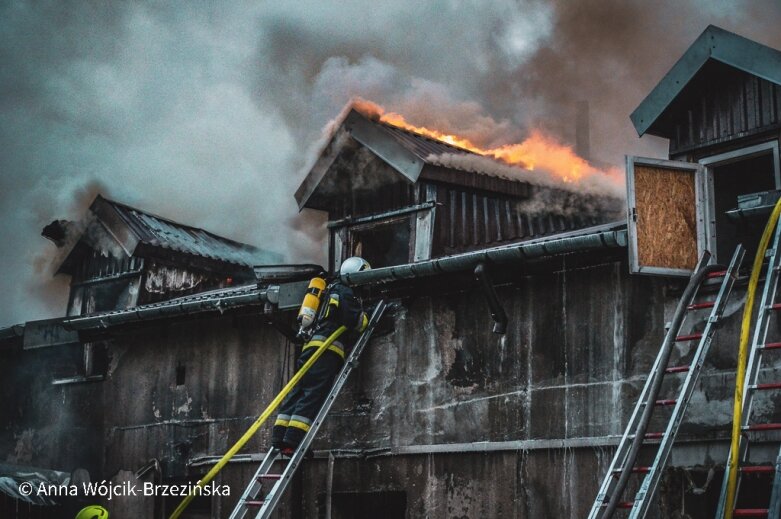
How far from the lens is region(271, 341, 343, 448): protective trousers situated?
38.4ft

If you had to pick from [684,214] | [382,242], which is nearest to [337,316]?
[382,242]

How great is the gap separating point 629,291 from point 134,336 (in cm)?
761

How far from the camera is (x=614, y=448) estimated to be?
10.1 meters

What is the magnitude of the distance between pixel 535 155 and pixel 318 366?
13.9 feet

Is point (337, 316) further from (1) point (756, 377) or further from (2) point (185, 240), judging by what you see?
(2) point (185, 240)

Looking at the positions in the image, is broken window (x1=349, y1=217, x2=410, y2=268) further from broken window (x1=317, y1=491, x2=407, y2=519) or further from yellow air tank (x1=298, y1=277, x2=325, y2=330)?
broken window (x1=317, y1=491, x2=407, y2=519)

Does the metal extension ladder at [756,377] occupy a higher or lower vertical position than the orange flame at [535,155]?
lower

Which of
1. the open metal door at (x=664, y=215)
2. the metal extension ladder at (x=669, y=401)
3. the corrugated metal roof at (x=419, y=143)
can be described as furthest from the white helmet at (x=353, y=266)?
the metal extension ladder at (x=669, y=401)

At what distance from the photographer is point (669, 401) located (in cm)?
A: 886

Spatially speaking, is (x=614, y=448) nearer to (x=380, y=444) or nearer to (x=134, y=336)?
(x=380, y=444)

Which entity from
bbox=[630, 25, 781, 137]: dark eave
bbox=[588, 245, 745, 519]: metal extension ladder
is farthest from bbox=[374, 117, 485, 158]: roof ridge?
bbox=[588, 245, 745, 519]: metal extension ladder

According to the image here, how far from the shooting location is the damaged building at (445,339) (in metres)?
10.1

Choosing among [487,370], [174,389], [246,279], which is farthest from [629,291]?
[246,279]

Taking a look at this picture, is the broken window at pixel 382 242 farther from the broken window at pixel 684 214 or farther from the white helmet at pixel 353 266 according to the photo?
the broken window at pixel 684 214
